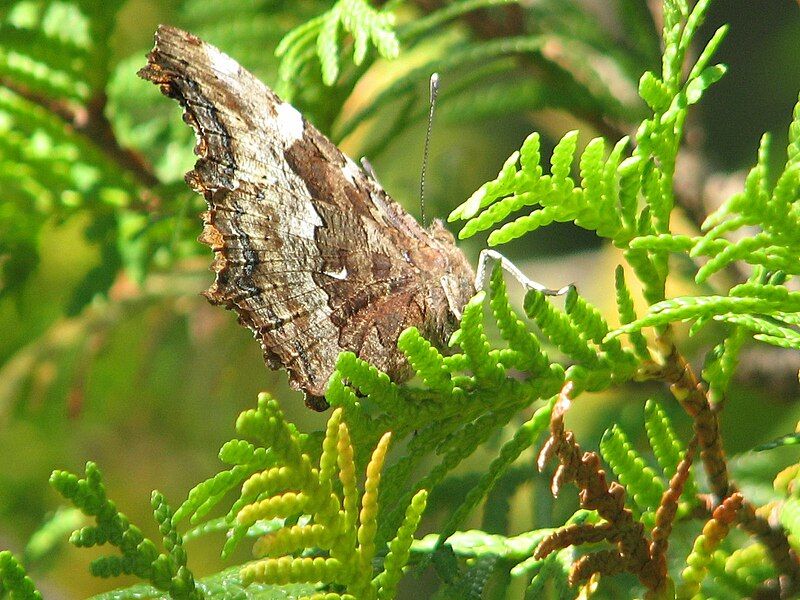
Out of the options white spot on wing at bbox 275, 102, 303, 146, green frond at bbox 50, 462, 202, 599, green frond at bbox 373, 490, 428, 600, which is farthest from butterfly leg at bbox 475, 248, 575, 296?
green frond at bbox 50, 462, 202, 599

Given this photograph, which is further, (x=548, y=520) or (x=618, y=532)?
(x=548, y=520)

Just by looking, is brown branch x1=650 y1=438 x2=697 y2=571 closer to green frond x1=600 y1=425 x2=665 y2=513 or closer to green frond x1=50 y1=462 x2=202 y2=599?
green frond x1=600 y1=425 x2=665 y2=513

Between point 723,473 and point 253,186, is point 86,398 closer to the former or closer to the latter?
point 253,186

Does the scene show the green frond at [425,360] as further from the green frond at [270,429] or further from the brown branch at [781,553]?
the brown branch at [781,553]

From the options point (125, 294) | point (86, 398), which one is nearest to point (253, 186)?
point (125, 294)

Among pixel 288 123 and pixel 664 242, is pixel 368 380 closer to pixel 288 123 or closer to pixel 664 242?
pixel 664 242

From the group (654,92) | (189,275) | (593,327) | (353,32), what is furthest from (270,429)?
(189,275)
